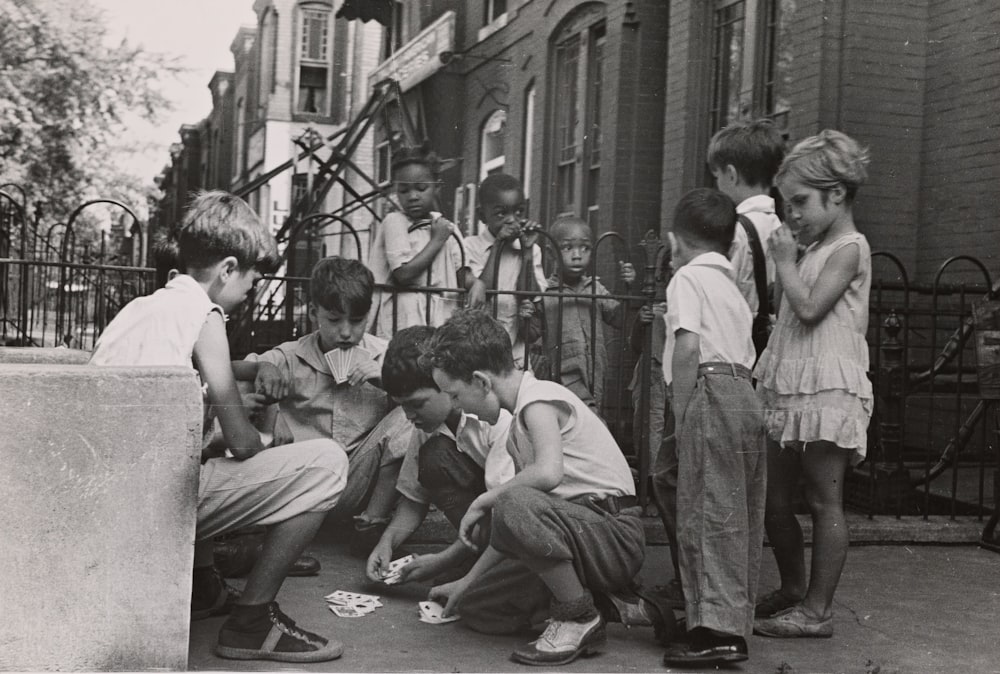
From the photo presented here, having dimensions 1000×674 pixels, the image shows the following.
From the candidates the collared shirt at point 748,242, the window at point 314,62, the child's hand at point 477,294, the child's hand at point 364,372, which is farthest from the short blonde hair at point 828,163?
the window at point 314,62

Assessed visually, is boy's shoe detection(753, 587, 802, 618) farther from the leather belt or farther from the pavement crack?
the leather belt

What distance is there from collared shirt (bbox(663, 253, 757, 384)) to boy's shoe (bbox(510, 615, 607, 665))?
2.93ft

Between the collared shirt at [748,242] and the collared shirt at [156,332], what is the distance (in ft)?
5.99

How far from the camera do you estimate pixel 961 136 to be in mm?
5863

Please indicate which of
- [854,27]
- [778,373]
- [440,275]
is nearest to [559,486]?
[778,373]

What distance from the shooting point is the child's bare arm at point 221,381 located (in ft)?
9.87

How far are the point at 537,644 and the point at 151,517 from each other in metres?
1.20

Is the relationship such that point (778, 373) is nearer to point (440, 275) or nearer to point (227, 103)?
point (440, 275)

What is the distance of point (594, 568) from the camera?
324cm

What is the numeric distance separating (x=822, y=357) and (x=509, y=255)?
1974mm

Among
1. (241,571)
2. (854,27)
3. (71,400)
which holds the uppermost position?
(854,27)

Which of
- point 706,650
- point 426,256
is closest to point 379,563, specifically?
point 706,650

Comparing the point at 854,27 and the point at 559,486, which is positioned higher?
the point at 854,27

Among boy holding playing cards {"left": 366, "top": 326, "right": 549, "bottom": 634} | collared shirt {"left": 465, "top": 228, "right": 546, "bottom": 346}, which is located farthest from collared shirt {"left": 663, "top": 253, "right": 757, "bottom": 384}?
collared shirt {"left": 465, "top": 228, "right": 546, "bottom": 346}
